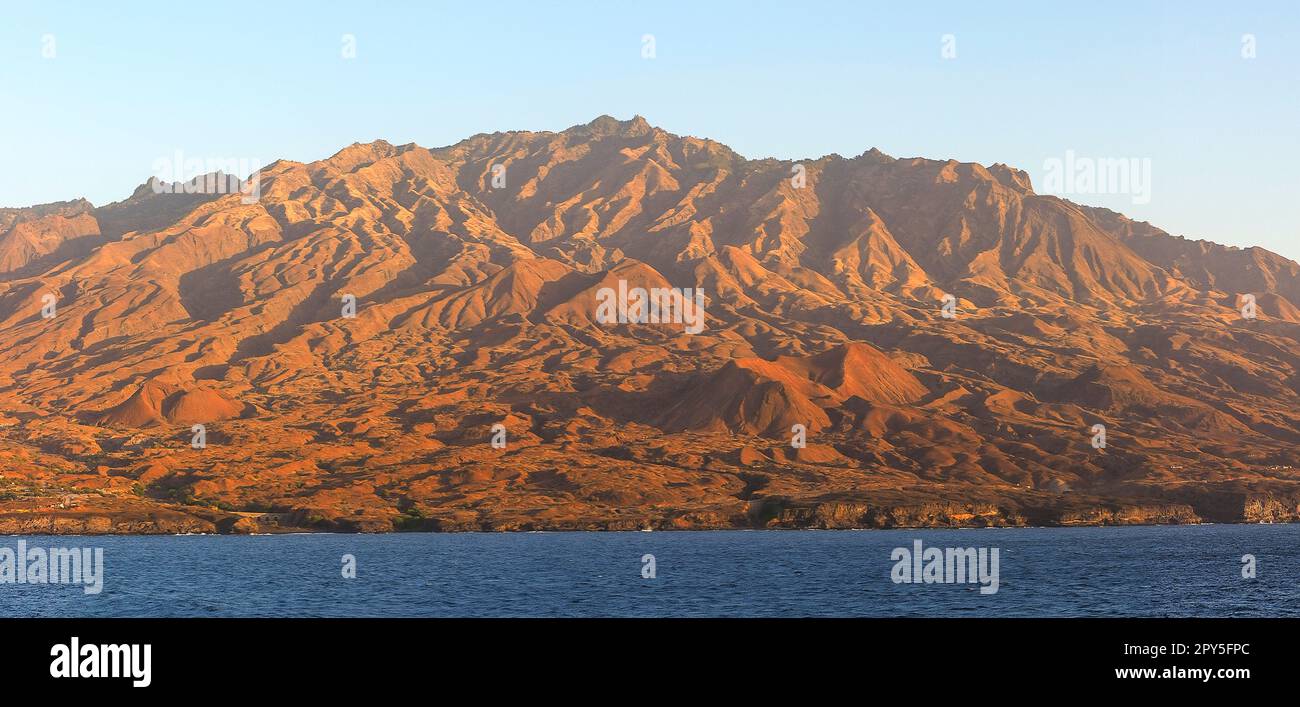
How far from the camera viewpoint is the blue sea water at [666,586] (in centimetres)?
11569

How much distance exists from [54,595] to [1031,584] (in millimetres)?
104241

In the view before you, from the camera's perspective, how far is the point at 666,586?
A: 136m

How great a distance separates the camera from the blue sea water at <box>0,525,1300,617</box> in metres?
116
